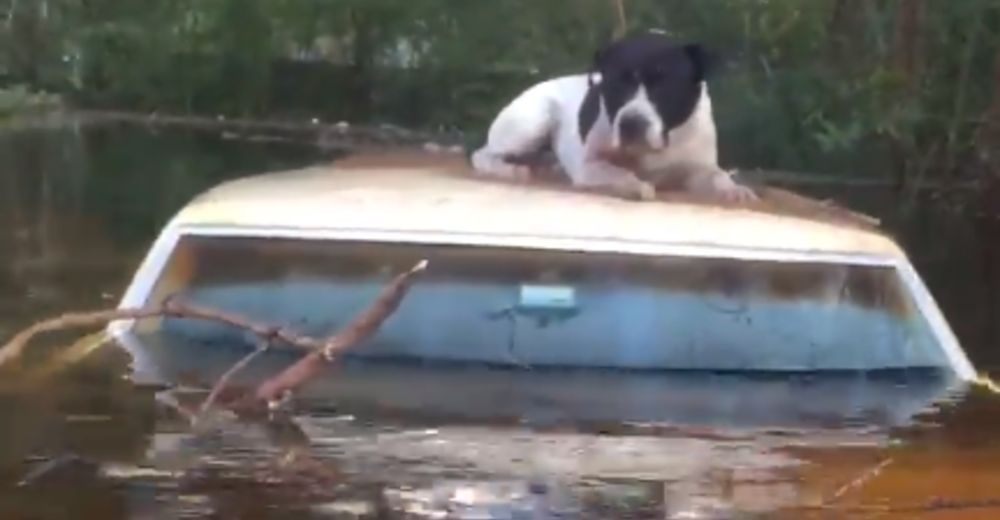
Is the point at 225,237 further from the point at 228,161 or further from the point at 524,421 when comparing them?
the point at 228,161

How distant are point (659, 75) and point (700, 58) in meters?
0.19

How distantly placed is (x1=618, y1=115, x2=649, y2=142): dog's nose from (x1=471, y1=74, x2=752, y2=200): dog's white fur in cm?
2

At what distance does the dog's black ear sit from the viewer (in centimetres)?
704

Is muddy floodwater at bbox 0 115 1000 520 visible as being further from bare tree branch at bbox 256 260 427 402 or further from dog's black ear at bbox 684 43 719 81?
dog's black ear at bbox 684 43 719 81

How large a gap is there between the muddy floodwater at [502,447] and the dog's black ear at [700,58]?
2.51 meters

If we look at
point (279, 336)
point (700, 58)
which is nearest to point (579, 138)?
point (700, 58)

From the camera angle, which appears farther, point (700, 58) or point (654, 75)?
point (700, 58)

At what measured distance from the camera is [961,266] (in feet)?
36.2

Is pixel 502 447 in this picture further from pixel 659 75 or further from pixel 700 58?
pixel 700 58

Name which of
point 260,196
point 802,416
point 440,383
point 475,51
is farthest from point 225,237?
point 475,51

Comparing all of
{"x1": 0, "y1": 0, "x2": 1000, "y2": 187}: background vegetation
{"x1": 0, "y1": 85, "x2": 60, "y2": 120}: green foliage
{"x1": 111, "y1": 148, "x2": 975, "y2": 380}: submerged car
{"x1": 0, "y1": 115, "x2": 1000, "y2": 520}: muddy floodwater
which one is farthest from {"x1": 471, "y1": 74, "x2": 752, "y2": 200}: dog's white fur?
{"x1": 0, "y1": 85, "x2": 60, "y2": 120}: green foliage

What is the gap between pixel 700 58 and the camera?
705 cm

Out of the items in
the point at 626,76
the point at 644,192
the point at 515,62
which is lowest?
the point at 515,62

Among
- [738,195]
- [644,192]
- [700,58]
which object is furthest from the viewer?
[700,58]
